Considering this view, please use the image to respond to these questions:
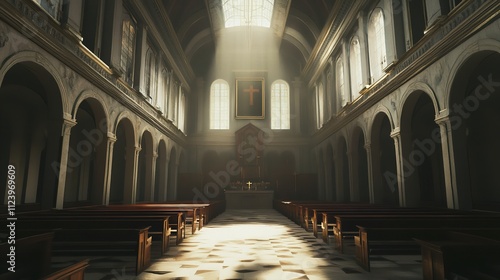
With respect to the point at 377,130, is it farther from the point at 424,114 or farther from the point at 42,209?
the point at 42,209

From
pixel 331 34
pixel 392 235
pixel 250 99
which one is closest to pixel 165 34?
pixel 331 34

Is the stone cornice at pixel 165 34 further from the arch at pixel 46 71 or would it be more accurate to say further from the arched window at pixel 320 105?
the arched window at pixel 320 105

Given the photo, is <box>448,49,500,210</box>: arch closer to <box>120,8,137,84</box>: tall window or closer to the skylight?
<box>120,8,137,84</box>: tall window

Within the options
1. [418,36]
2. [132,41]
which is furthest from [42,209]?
[418,36]

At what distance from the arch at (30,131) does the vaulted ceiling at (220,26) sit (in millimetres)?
7502

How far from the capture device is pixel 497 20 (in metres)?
6.76

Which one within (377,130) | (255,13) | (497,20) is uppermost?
(255,13)

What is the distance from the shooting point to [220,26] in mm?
23688

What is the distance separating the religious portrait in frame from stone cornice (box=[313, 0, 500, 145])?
1219 centimetres

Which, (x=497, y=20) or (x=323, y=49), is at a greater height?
(x=323, y=49)

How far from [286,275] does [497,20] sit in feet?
22.0

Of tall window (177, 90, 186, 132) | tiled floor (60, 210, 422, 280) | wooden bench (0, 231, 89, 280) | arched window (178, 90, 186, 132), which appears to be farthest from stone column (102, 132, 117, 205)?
arched window (178, 90, 186, 132)

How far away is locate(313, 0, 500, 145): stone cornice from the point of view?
7116 millimetres

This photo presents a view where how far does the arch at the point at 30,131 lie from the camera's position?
350 inches
